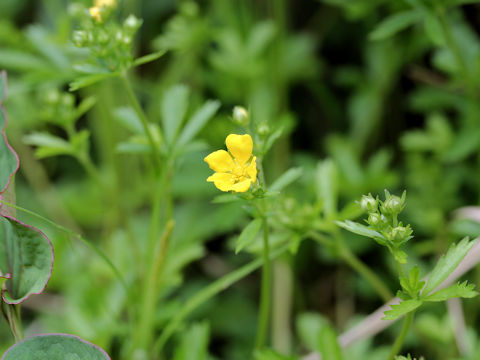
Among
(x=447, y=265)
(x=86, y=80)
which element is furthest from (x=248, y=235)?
(x=86, y=80)

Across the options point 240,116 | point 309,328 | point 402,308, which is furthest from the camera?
point 309,328

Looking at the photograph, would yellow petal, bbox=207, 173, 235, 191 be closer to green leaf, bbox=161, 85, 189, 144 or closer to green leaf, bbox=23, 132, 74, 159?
green leaf, bbox=161, 85, 189, 144

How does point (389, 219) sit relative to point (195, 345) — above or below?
above

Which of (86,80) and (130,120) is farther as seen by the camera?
(130,120)

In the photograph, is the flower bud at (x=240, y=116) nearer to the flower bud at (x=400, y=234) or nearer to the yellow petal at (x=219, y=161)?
the yellow petal at (x=219, y=161)

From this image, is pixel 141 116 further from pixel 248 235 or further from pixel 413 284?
pixel 413 284

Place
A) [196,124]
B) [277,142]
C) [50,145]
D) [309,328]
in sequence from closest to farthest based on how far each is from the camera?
[196,124] < [50,145] < [309,328] < [277,142]

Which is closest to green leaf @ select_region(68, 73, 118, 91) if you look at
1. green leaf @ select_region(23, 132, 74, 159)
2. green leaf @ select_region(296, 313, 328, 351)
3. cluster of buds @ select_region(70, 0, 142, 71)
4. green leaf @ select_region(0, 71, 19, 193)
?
cluster of buds @ select_region(70, 0, 142, 71)
